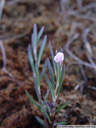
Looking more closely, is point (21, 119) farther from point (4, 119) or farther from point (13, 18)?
point (13, 18)

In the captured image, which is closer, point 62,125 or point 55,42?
point 62,125

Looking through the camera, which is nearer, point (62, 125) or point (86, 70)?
point (62, 125)

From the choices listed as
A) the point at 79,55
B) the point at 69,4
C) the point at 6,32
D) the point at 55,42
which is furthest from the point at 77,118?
the point at 69,4

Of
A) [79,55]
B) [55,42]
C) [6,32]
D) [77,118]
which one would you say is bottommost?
[77,118]

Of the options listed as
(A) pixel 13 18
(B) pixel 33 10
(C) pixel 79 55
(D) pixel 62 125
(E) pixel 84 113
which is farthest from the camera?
(B) pixel 33 10

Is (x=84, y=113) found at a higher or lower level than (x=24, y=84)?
lower

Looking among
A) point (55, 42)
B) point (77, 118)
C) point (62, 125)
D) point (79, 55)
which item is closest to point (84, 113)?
point (77, 118)

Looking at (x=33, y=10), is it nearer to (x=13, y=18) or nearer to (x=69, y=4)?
(x=13, y=18)

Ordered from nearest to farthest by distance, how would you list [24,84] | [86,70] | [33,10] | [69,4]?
[24,84] → [86,70] → [33,10] → [69,4]

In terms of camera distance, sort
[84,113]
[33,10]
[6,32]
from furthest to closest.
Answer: [33,10] < [6,32] < [84,113]
